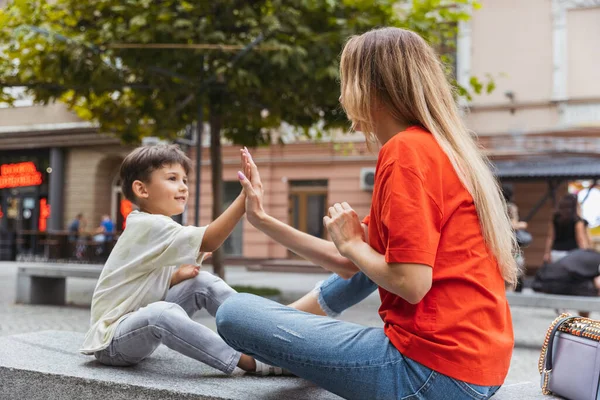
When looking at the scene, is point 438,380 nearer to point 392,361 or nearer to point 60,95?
point 392,361

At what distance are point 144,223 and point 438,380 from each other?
1.46 m

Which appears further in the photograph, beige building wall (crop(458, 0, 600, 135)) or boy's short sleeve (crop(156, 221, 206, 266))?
beige building wall (crop(458, 0, 600, 135))

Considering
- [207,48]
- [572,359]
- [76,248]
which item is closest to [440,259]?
[572,359]

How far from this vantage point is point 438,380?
1833 millimetres

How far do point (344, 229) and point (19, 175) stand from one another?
25.0 m

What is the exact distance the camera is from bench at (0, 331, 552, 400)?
94.9 inches

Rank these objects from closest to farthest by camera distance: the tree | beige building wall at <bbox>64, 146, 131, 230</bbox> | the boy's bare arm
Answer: the boy's bare arm < the tree < beige building wall at <bbox>64, 146, 131, 230</bbox>

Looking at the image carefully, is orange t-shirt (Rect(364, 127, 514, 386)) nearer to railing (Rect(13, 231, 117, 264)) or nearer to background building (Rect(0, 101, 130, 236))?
railing (Rect(13, 231, 117, 264))

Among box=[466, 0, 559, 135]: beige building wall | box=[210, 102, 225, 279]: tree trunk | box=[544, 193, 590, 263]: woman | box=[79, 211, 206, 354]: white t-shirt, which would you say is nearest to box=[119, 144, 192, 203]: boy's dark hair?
box=[79, 211, 206, 354]: white t-shirt

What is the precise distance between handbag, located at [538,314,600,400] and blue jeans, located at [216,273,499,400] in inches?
15.3

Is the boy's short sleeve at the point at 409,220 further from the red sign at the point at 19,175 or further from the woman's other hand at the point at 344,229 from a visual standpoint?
the red sign at the point at 19,175

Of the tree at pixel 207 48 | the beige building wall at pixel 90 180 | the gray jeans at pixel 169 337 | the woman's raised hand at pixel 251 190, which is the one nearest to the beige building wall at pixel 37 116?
the beige building wall at pixel 90 180

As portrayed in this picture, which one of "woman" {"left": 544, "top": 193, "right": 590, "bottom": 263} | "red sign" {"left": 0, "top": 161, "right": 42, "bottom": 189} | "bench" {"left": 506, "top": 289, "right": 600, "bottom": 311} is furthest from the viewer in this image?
"red sign" {"left": 0, "top": 161, "right": 42, "bottom": 189}

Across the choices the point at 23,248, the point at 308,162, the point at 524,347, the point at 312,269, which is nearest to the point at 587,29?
the point at 308,162
